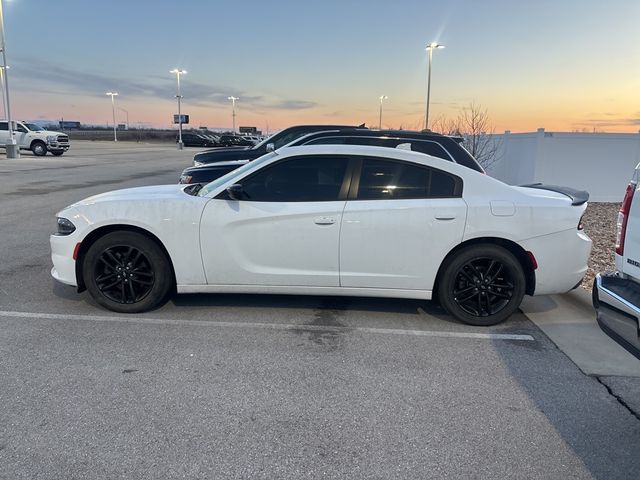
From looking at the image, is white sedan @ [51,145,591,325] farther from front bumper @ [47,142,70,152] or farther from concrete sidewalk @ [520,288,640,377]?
front bumper @ [47,142,70,152]

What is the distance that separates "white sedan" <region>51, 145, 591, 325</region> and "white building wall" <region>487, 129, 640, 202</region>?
30.3ft

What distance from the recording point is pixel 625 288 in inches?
116

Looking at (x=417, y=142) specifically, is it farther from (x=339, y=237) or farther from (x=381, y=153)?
(x=339, y=237)

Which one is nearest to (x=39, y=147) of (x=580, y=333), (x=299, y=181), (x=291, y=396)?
(x=299, y=181)

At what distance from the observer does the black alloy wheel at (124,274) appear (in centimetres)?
469

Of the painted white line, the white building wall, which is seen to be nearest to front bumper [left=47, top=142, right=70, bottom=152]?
the white building wall

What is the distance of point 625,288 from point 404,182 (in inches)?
85.2

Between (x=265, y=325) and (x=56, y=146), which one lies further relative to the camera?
(x=56, y=146)

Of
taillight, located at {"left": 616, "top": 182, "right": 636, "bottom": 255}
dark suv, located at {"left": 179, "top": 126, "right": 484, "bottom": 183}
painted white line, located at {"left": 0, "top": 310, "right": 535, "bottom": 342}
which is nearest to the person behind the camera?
taillight, located at {"left": 616, "top": 182, "right": 636, "bottom": 255}

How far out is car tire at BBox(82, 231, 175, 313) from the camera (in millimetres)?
4641

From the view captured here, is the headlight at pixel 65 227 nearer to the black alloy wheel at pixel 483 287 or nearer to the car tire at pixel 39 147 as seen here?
the black alloy wheel at pixel 483 287

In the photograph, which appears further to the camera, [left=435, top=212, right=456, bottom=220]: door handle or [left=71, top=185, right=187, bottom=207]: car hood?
[left=71, top=185, right=187, bottom=207]: car hood

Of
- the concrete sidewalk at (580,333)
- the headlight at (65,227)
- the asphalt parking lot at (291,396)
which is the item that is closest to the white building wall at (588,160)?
the concrete sidewalk at (580,333)

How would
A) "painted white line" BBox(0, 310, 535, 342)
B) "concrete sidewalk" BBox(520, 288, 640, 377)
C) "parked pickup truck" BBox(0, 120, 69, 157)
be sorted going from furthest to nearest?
1. "parked pickup truck" BBox(0, 120, 69, 157)
2. "painted white line" BBox(0, 310, 535, 342)
3. "concrete sidewalk" BBox(520, 288, 640, 377)
